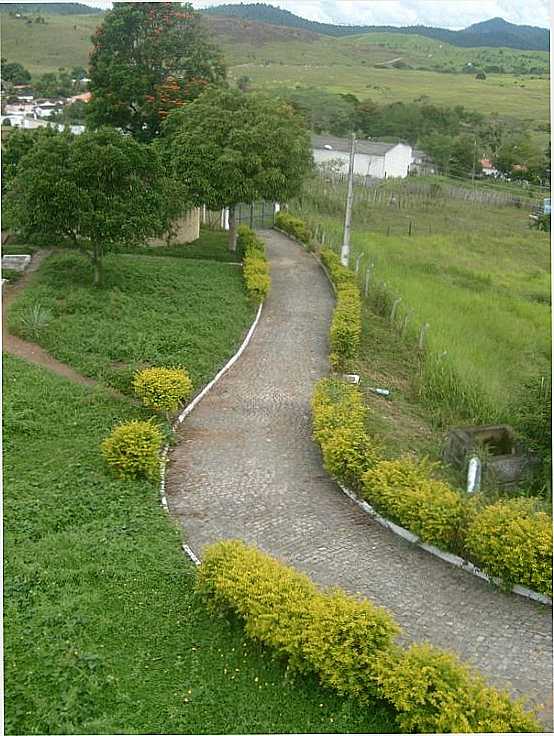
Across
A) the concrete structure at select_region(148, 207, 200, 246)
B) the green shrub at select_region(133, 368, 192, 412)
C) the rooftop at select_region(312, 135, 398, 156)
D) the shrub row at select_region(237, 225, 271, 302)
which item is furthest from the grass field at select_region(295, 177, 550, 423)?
the rooftop at select_region(312, 135, 398, 156)

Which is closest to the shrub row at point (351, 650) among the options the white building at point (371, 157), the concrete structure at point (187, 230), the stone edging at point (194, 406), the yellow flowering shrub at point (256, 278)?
the stone edging at point (194, 406)

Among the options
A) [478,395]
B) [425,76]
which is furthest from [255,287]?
[425,76]

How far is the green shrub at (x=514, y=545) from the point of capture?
6473 millimetres

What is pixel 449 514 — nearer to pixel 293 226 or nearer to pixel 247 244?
pixel 247 244

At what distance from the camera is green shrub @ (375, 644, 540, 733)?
4.66 m

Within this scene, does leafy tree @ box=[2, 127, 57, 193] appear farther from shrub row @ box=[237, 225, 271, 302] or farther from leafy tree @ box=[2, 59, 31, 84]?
leafy tree @ box=[2, 59, 31, 84]

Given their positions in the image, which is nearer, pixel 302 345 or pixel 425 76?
pixel 302 345

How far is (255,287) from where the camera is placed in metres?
15.1

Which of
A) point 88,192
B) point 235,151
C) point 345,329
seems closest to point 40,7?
point 235,151

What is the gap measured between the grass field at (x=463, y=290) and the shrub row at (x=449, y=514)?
8.66ft

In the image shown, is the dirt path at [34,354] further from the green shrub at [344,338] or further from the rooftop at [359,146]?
the rooftop at [359,146]

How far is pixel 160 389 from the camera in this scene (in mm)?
9578

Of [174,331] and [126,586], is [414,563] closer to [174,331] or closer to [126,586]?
[126,586]

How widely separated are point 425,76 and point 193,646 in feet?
287
